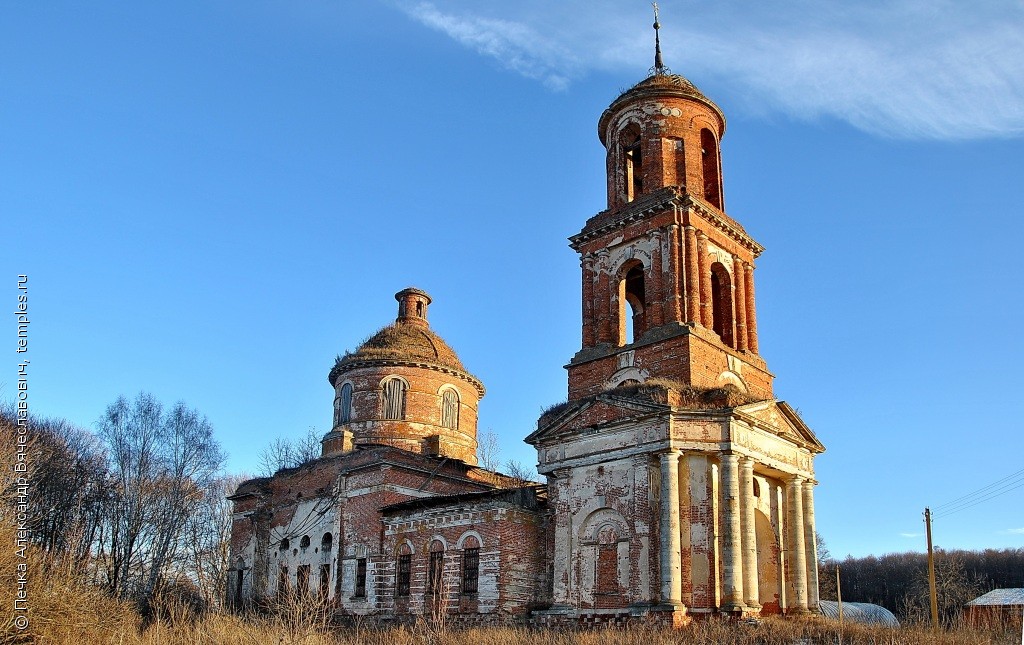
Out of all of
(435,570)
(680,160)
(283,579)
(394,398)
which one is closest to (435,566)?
(435,570)

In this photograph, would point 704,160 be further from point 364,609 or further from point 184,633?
point 184,633

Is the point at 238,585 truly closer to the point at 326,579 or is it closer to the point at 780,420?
the point at 326,579

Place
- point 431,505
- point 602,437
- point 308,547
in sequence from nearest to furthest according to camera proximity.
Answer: point 602,437 → point 431,505 → point 308,547

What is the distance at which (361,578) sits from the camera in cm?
2638

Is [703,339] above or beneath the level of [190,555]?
above

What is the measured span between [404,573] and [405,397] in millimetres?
8167

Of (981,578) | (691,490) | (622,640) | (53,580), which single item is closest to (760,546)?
(691,490)

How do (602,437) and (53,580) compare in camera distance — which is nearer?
(53,580)

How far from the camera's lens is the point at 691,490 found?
20.0 metres

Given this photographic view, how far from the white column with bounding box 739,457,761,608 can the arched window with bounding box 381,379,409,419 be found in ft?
49.7

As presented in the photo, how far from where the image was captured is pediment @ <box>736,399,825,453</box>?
2062 centimetres

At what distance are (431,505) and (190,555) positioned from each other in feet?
71.1

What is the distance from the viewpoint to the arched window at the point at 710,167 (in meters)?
25.4

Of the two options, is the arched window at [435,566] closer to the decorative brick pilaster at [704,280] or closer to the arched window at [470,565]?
the arched window at [470,565]
